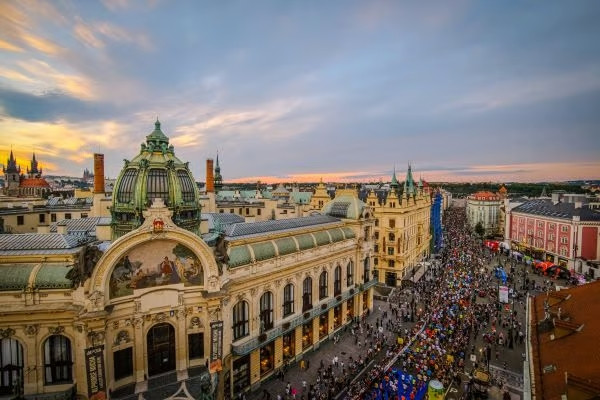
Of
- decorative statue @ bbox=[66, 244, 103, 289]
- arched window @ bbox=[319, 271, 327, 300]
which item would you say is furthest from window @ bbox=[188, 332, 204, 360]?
arched window @ bbox=[319, 271, 327, 300]

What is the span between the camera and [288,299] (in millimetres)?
37344

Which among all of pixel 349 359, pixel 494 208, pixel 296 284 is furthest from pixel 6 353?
pixel 494 208

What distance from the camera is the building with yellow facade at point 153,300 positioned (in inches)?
900

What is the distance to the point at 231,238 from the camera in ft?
107

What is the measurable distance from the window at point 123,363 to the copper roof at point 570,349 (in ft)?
93.9

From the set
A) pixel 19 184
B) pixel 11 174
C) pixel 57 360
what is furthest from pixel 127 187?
pixel 11 174

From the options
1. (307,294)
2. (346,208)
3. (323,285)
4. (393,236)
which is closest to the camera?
(307,294)

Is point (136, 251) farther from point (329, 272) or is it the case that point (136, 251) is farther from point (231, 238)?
point (329, 272)

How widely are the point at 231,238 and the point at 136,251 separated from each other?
917 cm

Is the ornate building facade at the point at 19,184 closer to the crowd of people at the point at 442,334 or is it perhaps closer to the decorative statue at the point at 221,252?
the decorative statue at the point at 221,252

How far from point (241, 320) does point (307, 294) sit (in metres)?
10.4

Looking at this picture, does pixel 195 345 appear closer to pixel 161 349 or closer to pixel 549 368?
pixel 161 349

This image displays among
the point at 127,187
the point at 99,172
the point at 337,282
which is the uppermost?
the point at 99,172

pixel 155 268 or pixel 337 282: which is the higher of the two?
pixel 155 268
